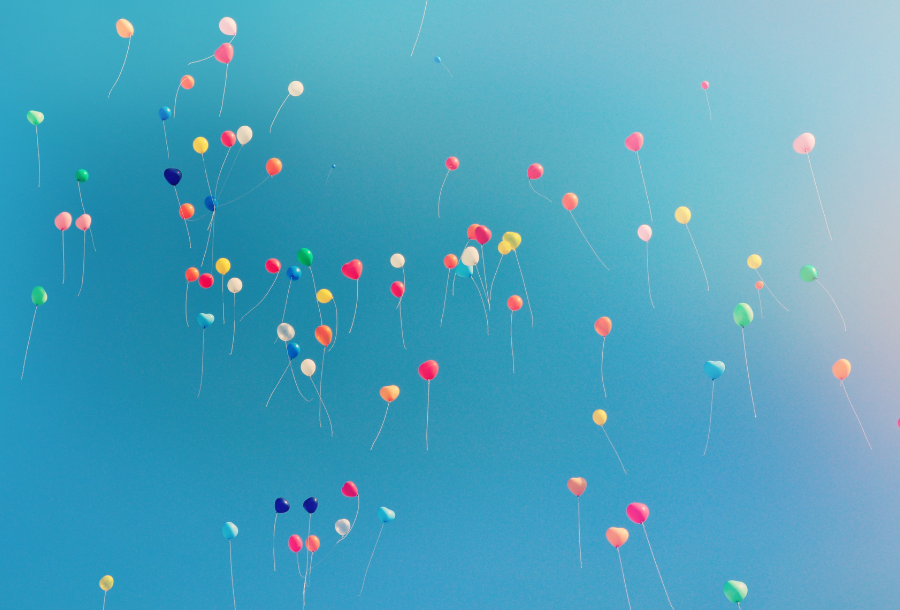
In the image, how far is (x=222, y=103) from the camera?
2.31 meters

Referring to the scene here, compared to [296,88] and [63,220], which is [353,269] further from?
[63,220]

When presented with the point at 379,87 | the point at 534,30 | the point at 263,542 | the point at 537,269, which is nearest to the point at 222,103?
the point at 379,87

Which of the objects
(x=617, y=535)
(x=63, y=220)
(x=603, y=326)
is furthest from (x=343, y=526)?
(x=63, y=220)

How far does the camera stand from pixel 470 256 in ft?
6.54

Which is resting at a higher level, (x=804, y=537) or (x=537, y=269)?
(x=537, y=269)

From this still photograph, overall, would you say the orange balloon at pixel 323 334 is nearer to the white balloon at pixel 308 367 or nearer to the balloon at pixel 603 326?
the white balloon at pixel 308 367

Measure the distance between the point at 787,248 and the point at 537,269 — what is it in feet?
3.09

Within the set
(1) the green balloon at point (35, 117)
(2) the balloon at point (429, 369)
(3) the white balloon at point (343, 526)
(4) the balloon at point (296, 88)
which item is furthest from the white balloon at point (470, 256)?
(1) the green balloon at point (35, 117)

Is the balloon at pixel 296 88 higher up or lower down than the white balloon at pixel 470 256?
higher up

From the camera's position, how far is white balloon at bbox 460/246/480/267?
6.52ft

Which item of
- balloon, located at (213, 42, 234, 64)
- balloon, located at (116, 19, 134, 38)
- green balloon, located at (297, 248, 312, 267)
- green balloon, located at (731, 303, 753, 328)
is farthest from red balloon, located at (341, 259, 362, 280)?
green balloon, located at (731, 303, 753, 328)

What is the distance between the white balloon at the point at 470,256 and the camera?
6.52ft

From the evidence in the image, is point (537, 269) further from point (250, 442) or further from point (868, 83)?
point (868, 83)

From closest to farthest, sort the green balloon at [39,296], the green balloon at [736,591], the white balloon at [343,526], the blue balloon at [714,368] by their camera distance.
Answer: the green balloon at [736,591]
the blue balloon at [714,368]
the white balloon at [343,526]
the green balloon at [39,296]
